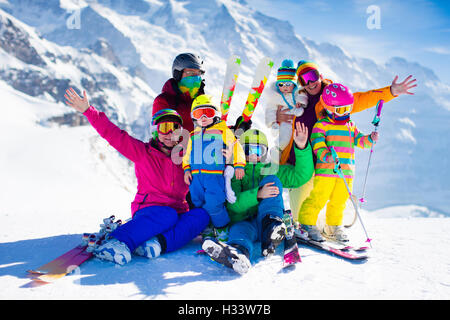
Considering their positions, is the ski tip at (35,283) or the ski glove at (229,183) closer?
the ski tip at (35,283)

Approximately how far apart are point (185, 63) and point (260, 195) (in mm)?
1878

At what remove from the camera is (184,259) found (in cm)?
284

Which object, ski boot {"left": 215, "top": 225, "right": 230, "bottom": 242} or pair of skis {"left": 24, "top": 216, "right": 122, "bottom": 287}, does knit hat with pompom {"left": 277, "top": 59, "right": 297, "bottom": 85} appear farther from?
pair of skis {"left": 24, "top": 216, "right": 122, "bottom": 287}

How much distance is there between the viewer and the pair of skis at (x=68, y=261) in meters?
2.31

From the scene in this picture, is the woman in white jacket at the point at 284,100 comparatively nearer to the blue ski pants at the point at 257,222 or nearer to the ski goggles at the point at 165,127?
the blue ski pants at the point at 257,222

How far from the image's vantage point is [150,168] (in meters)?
3.31

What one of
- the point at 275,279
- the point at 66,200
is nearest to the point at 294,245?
the point at 275,279

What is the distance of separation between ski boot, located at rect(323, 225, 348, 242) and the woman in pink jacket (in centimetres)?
146

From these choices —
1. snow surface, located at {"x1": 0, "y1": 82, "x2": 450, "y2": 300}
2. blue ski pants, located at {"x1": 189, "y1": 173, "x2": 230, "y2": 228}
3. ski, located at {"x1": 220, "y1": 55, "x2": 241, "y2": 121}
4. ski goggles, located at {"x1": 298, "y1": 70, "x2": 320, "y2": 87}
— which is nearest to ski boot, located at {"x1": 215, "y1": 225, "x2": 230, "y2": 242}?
blue ski pants, located at {"x1": 189, "y1": 173, "x2": 230, "y2": 228}

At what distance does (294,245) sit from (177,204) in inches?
48.3

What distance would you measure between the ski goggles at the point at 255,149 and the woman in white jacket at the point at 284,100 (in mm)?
591

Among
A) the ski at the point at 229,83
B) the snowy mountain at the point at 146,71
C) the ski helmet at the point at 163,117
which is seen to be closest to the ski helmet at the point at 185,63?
the ski at the point at 229,83

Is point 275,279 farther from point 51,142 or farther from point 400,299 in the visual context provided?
point 51,142

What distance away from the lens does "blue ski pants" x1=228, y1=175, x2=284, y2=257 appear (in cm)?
287
